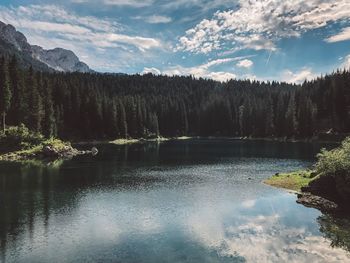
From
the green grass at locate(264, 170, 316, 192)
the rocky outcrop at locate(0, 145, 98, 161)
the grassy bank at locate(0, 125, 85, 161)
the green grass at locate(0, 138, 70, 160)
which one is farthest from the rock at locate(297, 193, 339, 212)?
the green grass at locate(0, 138, 70, 160)

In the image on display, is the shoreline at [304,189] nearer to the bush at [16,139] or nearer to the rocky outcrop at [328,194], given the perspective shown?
the rocky outcrop at [328,194]

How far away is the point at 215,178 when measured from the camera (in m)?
77.1

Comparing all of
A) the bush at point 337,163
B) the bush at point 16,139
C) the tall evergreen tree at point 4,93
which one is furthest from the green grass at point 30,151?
the bush at point 337,163

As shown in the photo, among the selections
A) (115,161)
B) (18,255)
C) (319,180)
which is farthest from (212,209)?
(115,161)

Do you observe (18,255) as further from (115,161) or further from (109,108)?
(109,108)

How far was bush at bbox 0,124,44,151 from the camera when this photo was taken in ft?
348

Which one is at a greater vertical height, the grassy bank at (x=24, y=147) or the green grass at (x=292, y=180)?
the grassy bank at (x=24, y=147)

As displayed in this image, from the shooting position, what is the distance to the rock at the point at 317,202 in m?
51.2

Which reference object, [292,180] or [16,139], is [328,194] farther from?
[16,139]

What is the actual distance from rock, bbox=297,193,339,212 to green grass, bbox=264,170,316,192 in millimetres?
6122

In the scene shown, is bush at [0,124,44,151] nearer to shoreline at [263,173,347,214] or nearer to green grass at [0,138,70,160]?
green grass at [0,138,70,160]

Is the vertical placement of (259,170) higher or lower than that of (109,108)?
lower

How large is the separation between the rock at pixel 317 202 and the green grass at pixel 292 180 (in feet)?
20.1

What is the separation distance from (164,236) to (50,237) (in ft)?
37.2
